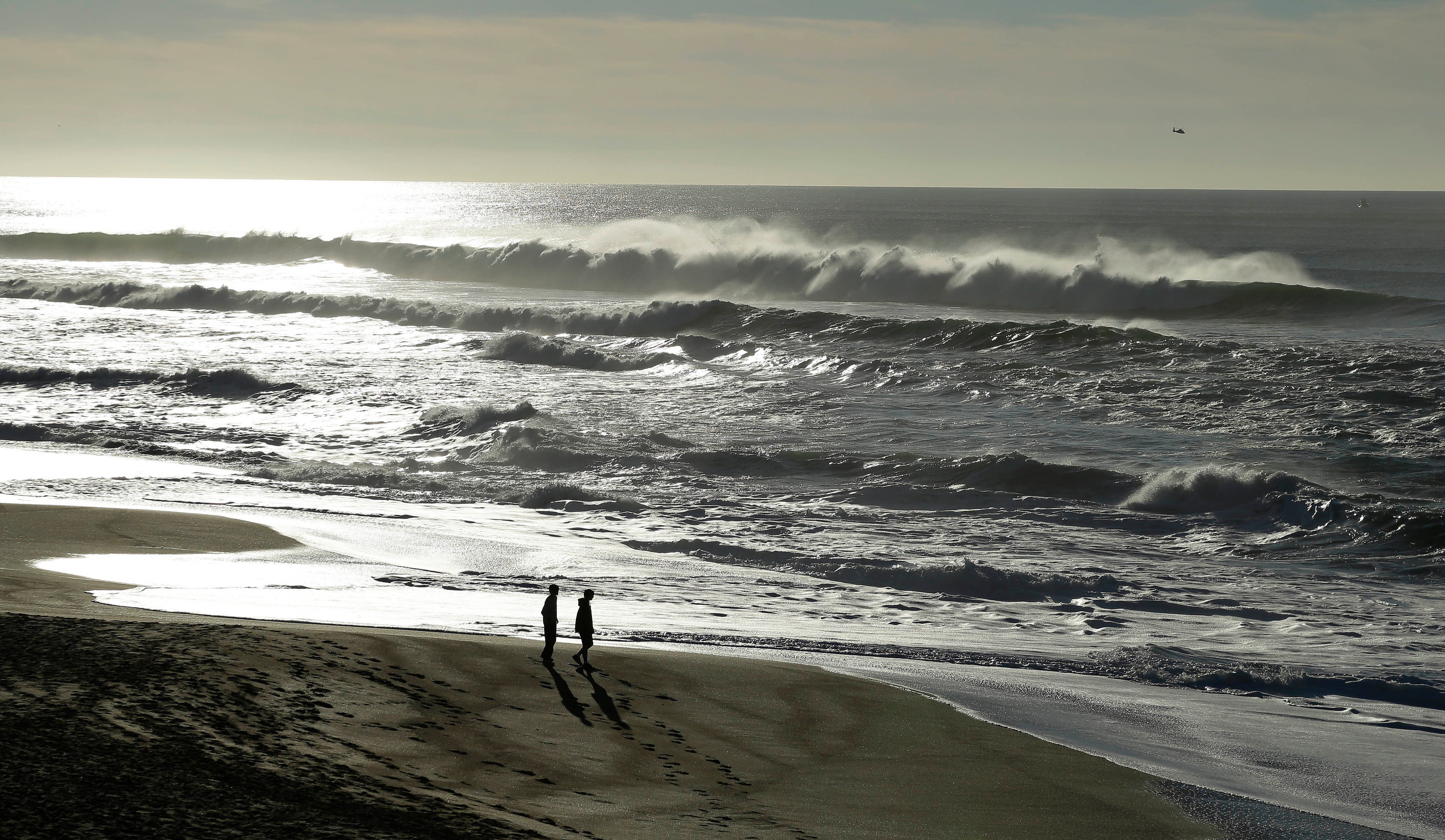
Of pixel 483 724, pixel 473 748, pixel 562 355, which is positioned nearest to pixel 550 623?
pixel 483 724

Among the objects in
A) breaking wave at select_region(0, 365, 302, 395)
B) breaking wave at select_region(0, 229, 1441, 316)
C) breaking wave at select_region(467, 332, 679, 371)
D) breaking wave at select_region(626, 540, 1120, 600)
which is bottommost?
breaking wave at select_region(626, 540, 1120, 600)

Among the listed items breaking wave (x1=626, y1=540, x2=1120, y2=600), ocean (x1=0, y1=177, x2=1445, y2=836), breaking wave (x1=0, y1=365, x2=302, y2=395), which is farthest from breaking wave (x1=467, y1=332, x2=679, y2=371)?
breaking wave (x1=626, y1=540, x2=1120, y2=600)

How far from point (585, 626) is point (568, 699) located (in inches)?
35.5

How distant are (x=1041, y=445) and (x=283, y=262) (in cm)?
4773

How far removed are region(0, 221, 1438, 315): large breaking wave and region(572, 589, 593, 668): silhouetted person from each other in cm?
2923

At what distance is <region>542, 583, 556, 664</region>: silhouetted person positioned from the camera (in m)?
8.35

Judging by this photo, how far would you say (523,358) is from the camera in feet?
90.2

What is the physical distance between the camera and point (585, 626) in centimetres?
845

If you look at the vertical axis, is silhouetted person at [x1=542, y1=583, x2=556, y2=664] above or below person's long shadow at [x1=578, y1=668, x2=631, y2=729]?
above

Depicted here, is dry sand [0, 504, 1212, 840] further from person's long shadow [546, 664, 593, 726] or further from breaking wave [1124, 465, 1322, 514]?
breaking wave [1124, 465, 1322, 514]

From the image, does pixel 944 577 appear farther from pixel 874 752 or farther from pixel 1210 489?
pixel 1210 489

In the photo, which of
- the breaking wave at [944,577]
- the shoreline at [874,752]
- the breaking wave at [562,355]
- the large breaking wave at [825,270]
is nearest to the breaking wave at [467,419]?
the breaking wave at [562,355]

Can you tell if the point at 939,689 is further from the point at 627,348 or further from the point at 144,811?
the point at 627,348

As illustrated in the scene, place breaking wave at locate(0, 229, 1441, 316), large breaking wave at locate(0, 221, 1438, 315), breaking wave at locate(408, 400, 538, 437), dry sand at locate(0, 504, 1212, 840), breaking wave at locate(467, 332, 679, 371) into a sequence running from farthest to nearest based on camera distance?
large breaking wave at locate(0, 221, 1438, 315) < breaking wave at locate(0, 229, 1441, 316) < breaking wave at locate(467, 332, 679, 371) < breaking wave at locate(408, 400, 538, 437) < dry sand at locate(0, 504, 1212, 840)
